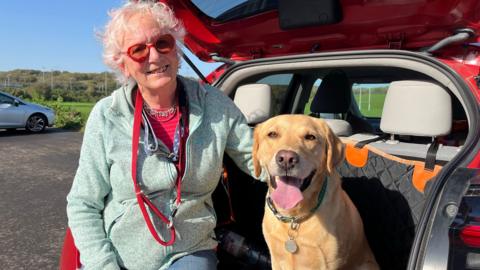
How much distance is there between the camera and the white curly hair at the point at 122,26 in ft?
6.73

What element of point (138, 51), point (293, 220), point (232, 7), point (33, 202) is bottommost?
point (33, 202)

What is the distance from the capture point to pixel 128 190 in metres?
2.01

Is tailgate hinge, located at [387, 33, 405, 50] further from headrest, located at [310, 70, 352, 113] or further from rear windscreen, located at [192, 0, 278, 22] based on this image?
headrest, located at [310, 70, 352, 113]

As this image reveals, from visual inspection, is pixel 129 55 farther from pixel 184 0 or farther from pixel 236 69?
pixel 236 69

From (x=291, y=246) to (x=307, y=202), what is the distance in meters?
0.25

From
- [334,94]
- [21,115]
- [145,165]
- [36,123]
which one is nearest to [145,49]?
[145,165]

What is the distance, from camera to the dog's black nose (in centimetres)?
207

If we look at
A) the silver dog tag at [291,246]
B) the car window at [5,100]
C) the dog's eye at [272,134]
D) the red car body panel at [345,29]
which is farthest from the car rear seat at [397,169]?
the car window at [5,100]

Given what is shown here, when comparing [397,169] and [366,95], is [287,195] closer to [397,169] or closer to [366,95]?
[397,169]

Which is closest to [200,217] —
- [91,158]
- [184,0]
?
[91,158]

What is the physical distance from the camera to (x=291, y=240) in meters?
2.15

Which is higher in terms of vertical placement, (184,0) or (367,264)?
(184,0)

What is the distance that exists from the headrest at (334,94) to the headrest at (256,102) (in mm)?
→ 735

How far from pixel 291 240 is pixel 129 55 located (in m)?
1.27
